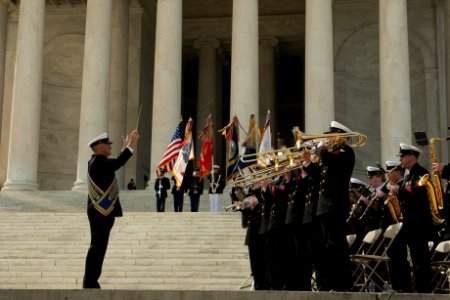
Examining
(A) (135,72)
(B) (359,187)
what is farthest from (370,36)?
(B) (359,187)

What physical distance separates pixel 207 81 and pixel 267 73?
5.05 meters

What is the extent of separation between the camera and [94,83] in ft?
161

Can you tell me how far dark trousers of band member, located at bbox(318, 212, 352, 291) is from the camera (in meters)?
15.1

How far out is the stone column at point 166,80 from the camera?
48.1 metres

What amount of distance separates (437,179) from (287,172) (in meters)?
3.35

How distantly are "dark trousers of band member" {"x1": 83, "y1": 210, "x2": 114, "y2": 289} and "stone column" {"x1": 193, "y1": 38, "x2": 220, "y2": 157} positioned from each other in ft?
153

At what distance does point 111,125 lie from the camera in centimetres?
5594

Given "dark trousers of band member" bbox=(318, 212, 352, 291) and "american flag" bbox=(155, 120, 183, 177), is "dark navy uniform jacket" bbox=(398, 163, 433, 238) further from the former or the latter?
"american flag" bbox=(155, 120, 183, 177)

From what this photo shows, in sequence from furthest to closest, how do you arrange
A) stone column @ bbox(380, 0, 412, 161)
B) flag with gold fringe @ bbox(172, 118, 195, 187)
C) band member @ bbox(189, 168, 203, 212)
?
stone column @ bbox(380, 0, 412, 161) → band member @ bbox(189, 168, 203, 212) → flag with gold fringe @ bbox(172, 118, 195, 187)

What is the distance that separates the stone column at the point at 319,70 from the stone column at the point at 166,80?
27.1 ft

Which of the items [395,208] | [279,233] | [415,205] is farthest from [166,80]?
[415,205]

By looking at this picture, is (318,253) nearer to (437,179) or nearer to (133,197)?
(437,179)

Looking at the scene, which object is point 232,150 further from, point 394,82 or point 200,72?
point 200,72

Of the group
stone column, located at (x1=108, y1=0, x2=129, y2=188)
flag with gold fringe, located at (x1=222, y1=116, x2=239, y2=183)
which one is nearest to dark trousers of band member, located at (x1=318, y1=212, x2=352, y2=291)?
flag with gold fringe, located at (x1=222, y1=116, x2=239, y2=183)
